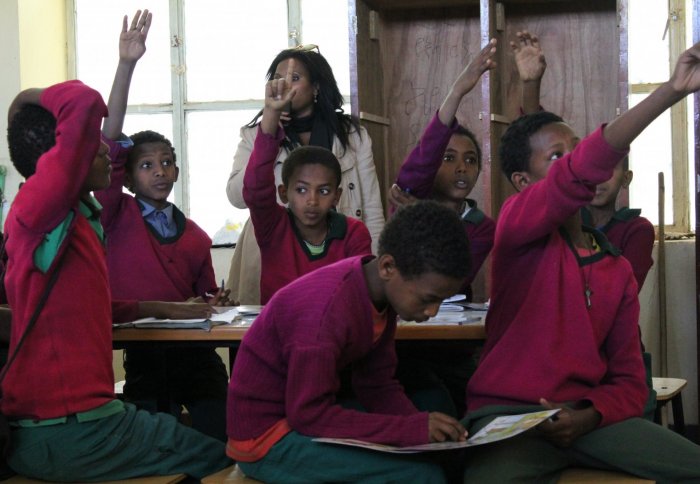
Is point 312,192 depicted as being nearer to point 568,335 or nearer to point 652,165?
point 568,335

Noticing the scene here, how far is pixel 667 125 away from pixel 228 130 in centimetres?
248

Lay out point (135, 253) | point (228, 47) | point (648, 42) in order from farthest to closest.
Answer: point (228, 47), point (648, 42), point (135, 253)

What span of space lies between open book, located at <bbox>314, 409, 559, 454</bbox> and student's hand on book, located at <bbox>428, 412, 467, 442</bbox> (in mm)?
26

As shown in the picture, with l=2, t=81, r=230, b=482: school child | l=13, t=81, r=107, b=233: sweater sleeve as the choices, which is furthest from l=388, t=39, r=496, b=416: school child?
l=13, t=81, r=107, b=233: sweater sleeve

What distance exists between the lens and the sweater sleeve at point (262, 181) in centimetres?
308

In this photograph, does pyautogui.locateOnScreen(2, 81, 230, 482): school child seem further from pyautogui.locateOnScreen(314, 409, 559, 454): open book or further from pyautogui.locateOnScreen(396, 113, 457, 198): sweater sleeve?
pyautogui.locateOnScreen(396, 113, 457, 198): sweater sleeve

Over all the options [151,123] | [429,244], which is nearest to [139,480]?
[429,244]

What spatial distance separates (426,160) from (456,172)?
432mm

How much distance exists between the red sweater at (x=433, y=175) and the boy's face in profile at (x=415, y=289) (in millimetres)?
894

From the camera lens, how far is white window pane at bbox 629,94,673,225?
484cm

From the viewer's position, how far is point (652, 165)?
16.0 ft

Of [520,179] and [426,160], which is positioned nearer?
A: [520,179]

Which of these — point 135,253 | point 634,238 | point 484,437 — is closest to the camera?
point 484,437

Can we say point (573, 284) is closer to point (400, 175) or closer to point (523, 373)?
point (523, 373)
